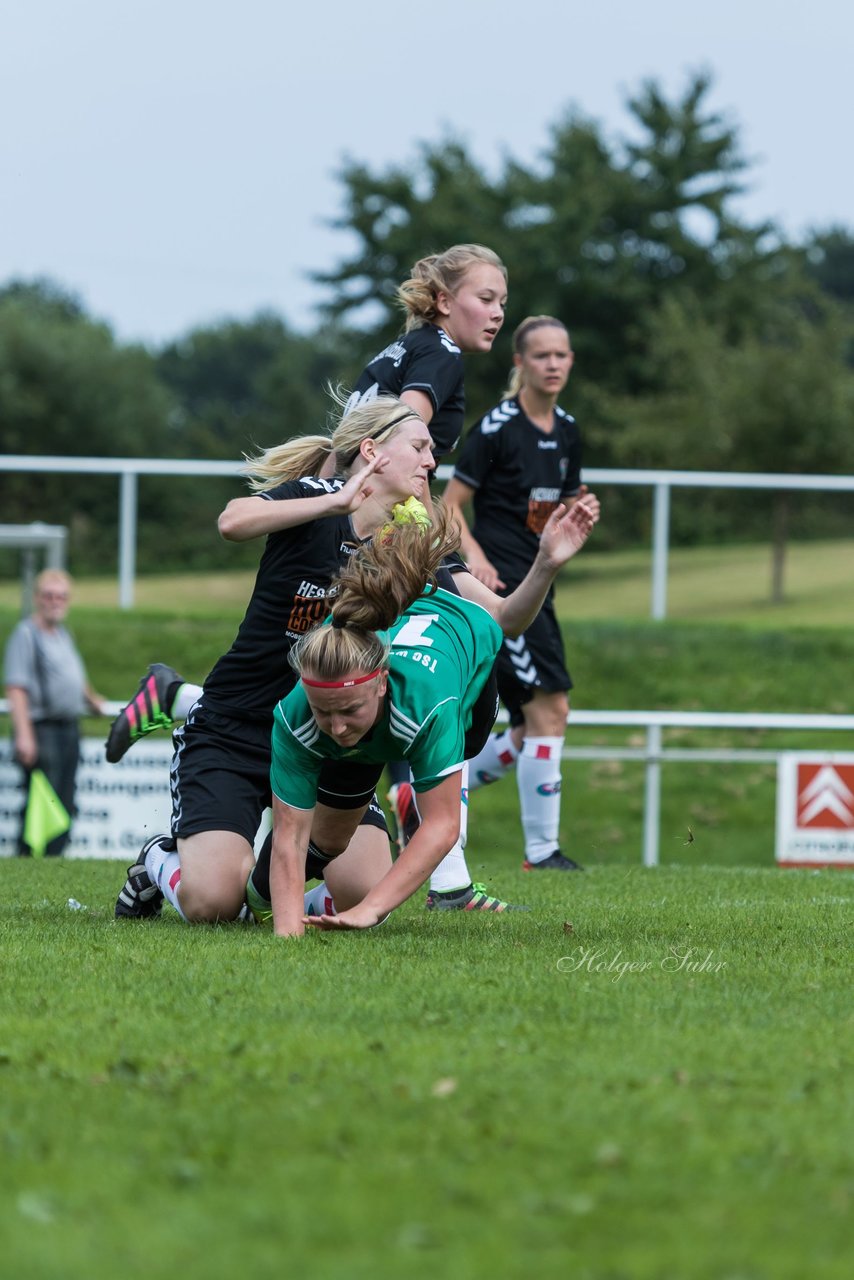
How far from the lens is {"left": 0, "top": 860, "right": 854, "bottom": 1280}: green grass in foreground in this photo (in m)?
2.31

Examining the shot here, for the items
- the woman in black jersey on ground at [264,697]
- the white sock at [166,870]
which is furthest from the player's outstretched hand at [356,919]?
the white sock at [166,870]

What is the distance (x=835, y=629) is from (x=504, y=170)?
2987 centimetres

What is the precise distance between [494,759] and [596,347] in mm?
29461

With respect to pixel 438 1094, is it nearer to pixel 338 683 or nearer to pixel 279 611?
pixel 338 683

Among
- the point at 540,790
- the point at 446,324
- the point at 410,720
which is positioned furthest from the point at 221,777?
the point at 540,790

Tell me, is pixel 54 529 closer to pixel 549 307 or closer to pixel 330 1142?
pixel 330 1142

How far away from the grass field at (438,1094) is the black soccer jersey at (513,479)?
2182 mm

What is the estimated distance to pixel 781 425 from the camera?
2347cm

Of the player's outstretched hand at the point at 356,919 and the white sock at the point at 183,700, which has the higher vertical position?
the white sock at the point at 183,700

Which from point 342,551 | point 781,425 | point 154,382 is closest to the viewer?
point 342,551

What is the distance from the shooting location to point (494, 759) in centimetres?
831

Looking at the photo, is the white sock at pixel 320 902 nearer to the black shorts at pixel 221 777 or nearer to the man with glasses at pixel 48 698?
the black shorts at pixel 221 777

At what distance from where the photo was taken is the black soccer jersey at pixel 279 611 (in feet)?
18.1

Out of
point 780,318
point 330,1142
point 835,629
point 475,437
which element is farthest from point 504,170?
point 330,1142
